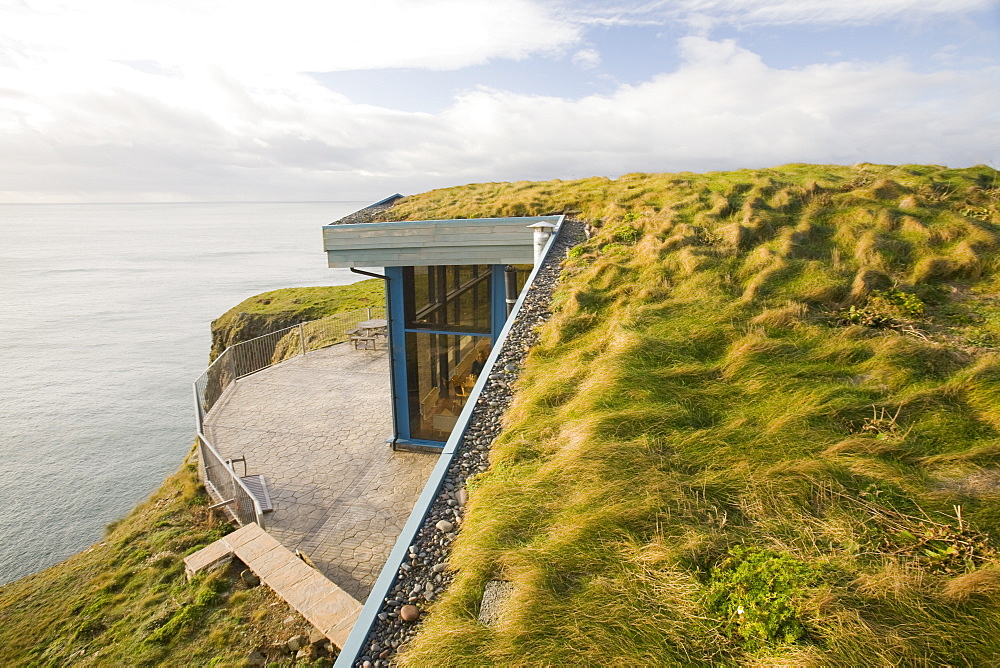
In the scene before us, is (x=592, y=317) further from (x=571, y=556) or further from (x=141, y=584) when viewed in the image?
(x=141, y=584)

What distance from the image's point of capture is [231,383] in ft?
49.4

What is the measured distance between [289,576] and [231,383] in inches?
389

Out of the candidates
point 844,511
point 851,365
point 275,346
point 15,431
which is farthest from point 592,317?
point 15,431

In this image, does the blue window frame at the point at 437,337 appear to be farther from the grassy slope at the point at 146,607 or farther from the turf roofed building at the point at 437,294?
the grassy slope at the point at 146,607

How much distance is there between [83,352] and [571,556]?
171ft

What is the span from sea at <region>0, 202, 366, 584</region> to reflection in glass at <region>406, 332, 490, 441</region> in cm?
1258

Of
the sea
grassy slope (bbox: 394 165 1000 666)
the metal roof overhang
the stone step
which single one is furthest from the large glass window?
the sea

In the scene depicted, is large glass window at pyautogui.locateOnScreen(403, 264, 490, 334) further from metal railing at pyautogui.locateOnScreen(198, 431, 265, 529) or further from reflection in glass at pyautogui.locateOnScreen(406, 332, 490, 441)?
metal railing at pyautogui.locateOnScreen(198, 431, 265, 529)

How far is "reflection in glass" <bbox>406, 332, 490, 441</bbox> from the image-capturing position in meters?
11.1

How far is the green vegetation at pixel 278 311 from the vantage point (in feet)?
123

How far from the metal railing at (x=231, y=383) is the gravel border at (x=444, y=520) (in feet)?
15.4

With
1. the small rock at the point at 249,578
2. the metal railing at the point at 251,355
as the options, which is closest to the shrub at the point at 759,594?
the small rock at the point at 249,578

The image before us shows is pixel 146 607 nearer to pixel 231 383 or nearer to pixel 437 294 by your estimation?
pixel 437 294

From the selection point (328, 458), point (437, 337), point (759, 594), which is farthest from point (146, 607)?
point (759, 594)
